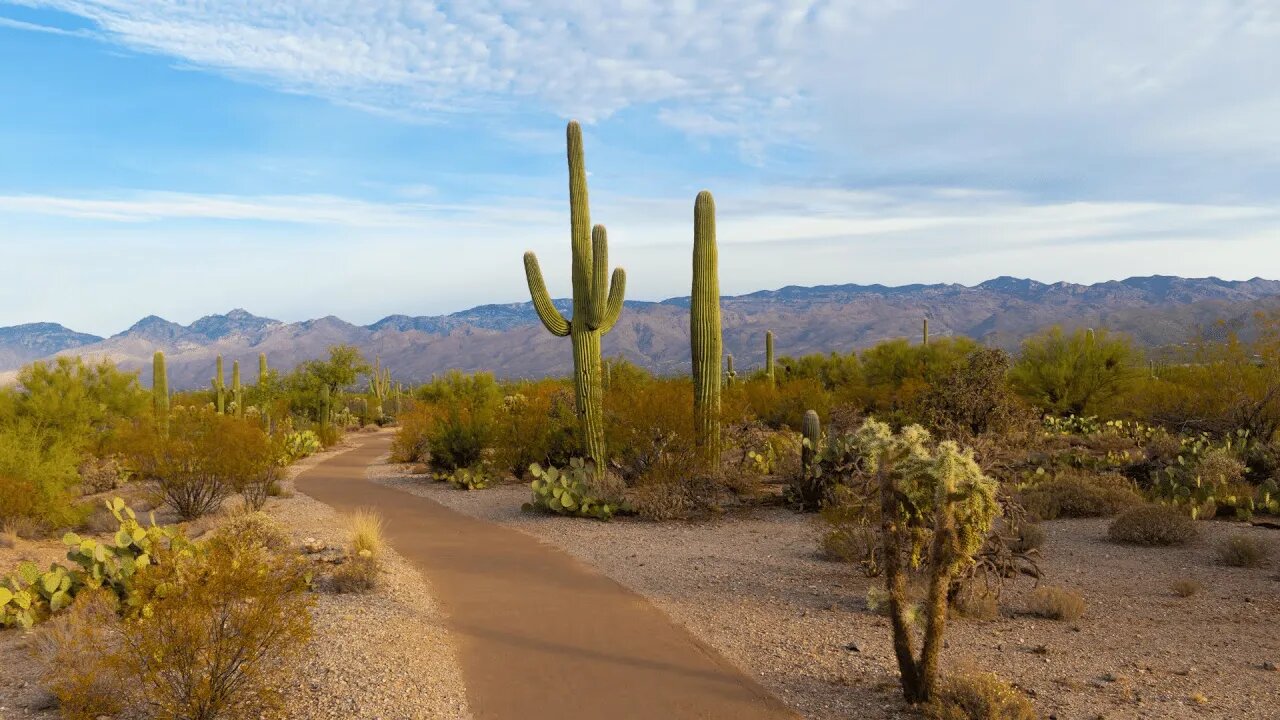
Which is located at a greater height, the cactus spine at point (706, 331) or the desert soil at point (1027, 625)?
the cactus spine at point (706, 331)

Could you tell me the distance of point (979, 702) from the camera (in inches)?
228

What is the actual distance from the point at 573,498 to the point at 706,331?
398 cm

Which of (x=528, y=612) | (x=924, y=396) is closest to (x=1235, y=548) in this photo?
(x=924, y=396)

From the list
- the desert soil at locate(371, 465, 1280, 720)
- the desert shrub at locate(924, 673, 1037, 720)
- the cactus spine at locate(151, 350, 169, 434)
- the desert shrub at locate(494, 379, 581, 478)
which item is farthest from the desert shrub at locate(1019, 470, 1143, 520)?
the cactus spine at locate(151, 350, 169, 434)

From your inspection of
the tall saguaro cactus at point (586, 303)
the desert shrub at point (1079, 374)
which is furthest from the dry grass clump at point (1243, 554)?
the desert shrub at point (1079, 374)

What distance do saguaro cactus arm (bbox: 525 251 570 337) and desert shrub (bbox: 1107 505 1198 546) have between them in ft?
34.1

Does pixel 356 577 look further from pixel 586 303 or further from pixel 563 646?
pixel 586 303

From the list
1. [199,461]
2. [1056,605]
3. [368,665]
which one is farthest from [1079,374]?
[368,665]

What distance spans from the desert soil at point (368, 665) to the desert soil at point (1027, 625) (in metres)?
2.33

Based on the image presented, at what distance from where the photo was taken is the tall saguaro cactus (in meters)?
16.9

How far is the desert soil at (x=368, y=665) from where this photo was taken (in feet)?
20.3

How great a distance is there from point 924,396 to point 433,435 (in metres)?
11.5

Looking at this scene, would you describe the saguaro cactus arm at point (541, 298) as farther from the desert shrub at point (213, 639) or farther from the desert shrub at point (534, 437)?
the desert shrub at point (213, 639)

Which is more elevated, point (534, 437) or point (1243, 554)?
point (534, 437)
